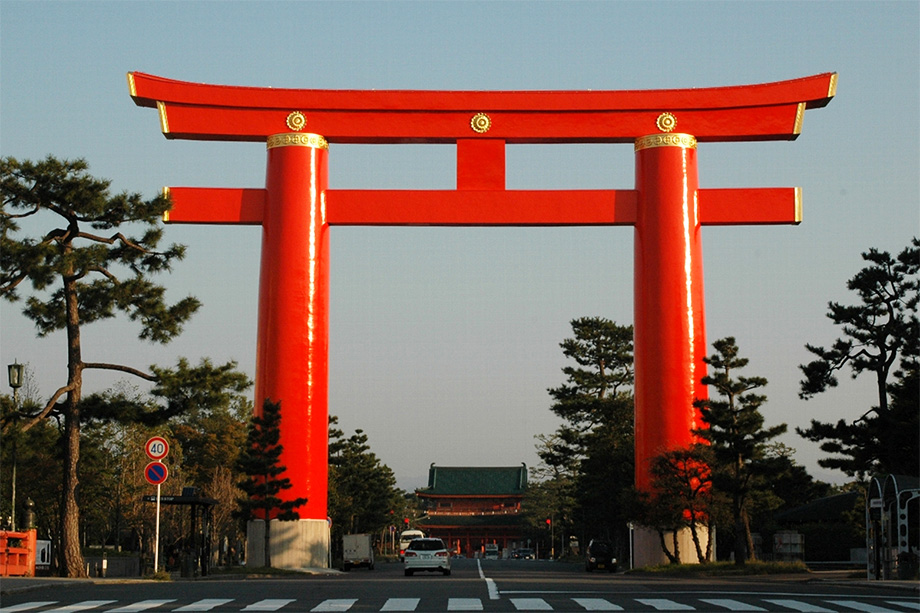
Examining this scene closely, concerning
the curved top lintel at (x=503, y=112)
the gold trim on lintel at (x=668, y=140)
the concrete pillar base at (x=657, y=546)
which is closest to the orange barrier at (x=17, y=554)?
the curved top lintel at (x=503, y=112)

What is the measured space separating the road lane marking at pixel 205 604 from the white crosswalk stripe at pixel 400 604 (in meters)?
2.35

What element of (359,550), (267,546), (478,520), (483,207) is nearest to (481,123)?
(483,207)

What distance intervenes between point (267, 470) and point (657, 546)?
1235cm

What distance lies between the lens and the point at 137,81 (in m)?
36.0

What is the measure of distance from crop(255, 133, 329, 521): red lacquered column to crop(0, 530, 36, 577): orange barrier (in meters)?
10.9

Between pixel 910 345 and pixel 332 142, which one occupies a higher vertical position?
pixel 332 142

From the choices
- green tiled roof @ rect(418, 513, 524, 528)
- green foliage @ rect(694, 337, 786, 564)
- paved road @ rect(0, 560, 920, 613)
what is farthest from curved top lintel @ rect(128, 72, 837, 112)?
green tiled roof @ rect(418, 513, 524, 528)

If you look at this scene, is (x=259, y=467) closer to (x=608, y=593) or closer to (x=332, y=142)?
(x=332, y=142)

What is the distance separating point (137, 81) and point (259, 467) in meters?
12.3

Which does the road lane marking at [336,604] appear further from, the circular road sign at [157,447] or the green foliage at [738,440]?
the green foliage at [738,440]

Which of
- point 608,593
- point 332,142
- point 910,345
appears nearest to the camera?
point 608,593

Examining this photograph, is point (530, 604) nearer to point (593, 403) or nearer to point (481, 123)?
point (481, 123)

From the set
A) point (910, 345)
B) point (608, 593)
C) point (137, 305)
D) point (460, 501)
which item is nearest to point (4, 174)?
point (137, 305)

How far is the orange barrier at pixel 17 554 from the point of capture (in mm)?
24578
